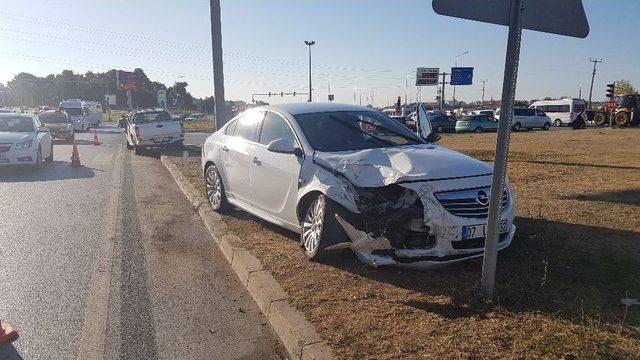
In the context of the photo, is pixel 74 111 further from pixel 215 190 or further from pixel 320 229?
pixel 320 229

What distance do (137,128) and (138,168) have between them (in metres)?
4.49

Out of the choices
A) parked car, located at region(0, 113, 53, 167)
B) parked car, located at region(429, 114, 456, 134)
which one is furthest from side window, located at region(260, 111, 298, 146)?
parked car, located at region(429, 114, 456, 134)

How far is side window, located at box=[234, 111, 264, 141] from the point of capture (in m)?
6.53

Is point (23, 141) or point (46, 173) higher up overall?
point (23, 141)

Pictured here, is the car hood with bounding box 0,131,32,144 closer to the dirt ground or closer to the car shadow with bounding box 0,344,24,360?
the dirt ground

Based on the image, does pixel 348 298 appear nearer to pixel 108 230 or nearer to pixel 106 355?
pixel 106 355

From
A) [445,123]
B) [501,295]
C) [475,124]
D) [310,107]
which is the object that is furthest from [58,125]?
[475,124]

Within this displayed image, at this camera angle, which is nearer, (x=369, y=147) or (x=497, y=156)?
(x=497, y=156)

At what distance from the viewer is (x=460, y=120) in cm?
3791

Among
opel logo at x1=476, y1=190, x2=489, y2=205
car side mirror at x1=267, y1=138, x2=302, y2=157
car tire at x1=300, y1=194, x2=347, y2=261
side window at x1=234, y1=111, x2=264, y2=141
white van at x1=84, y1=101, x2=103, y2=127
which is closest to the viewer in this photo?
opel logo at x1=476, y1=190, x2=489, y2=205

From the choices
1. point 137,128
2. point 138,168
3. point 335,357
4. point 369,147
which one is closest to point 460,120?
point 137,128

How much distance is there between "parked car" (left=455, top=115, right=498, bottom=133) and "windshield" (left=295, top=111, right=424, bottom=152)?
3326 centimetres

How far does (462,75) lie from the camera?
4166 cm

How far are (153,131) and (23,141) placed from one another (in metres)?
5.99
